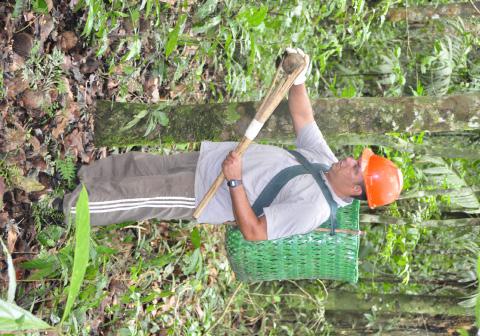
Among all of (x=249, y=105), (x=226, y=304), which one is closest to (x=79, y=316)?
(x=249, y=105)

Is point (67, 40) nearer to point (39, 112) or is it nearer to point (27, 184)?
point (39, 112)

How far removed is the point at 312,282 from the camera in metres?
6.68

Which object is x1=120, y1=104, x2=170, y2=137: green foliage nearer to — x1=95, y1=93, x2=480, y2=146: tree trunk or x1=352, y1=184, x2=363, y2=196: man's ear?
x1=95, y1=93, x2=480, y2=146: tree trunk

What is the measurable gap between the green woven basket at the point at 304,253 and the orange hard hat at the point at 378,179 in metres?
0.28

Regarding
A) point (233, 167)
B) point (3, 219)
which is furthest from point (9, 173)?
point (233, 167)

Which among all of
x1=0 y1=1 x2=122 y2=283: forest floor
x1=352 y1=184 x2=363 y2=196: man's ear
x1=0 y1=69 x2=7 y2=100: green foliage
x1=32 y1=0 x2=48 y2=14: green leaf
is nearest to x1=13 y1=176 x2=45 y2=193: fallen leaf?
x1=0 y1=1 x2=122 y2=283: forest floor

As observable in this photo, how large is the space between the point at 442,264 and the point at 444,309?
1573 millimetres

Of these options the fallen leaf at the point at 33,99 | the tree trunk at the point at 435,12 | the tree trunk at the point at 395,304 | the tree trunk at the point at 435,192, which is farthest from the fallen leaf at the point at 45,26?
the tree trunk at the point at 395,304

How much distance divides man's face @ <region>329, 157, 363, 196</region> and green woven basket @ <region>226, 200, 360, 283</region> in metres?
0.26

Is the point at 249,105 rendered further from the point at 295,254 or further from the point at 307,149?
the point at 295,254

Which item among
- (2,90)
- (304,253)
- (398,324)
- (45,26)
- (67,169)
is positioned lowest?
(398,324)

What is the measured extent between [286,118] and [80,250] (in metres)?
1.97

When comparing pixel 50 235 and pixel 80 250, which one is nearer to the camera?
pixel 80 250

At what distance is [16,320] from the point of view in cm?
147
